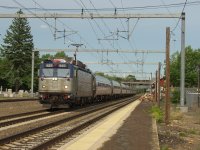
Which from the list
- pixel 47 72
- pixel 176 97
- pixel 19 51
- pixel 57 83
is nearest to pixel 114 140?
pixel 57 83

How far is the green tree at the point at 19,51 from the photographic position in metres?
116

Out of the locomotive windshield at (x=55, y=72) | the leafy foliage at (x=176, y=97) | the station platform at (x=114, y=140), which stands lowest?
the station platform at (x=114, y=140)

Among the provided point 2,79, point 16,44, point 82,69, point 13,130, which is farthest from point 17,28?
point 13,130

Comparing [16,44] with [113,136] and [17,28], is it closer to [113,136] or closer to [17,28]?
[17,28]

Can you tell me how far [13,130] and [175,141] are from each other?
6.25 metres

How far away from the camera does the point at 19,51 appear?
117375mm

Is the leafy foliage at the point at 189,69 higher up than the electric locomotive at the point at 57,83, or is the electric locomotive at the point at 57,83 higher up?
the leafy foliage at the point at 189,69

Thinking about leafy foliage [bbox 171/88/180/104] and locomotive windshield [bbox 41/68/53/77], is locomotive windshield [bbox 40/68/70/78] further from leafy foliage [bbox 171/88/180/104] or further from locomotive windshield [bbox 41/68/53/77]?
leafy foliage [bbox 171/88/180/104]

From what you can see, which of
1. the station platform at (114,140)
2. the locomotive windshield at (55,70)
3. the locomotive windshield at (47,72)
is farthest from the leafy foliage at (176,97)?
the station platform at (114,140)

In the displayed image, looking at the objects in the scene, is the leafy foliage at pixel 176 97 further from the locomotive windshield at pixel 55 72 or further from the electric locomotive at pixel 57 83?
the locomotive windshield at pixel 55 72

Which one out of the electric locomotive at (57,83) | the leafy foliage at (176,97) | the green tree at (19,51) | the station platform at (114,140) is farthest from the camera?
the green tree at (19,51)

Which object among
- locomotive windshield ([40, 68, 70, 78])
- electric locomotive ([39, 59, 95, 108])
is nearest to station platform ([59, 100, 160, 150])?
electric locomotive ([39, 59, 95, 108])

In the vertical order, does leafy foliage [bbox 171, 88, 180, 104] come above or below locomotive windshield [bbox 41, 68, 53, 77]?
below

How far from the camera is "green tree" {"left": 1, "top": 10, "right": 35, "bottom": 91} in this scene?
380 ft
